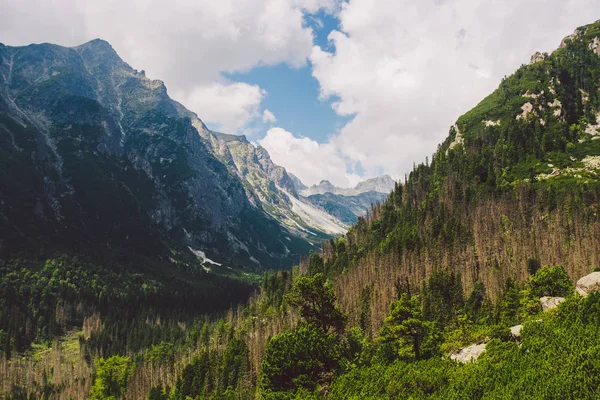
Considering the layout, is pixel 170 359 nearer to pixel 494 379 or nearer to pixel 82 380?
pixel 82 380

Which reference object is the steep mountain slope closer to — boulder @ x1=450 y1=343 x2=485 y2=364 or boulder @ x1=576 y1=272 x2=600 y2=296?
boulder @ x1=450 y1=343 x2=485 y2=364

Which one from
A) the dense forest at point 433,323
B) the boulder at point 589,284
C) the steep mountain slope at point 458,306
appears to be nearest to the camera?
the steep mountain slope at point 458,306

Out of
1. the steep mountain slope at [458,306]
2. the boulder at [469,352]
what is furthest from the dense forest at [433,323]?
the boulder at [469,352]

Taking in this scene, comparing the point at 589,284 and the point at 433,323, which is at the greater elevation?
the point at 589,284

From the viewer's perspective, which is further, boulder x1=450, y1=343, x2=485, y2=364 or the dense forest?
boulder x1=450, y1=343, x2=485, y2=364

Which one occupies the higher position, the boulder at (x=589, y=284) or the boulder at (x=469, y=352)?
the boulder at (x=589, y=284)

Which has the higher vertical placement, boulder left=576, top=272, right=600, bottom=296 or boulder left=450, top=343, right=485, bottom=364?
boulder left=576, top=272, right=600, bottom=296

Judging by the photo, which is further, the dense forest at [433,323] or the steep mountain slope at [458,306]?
the dense forest at [433,323]

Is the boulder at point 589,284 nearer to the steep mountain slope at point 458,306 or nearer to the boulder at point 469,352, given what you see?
the steep mountain slope at point 458,306

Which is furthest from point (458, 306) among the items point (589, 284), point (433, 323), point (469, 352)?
point (469, 352)

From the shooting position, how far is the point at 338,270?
19300 centimetres

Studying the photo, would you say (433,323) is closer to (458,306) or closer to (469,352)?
(469,352)

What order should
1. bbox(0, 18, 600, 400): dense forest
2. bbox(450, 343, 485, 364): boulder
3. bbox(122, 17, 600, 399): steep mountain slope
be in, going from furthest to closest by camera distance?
bbox(450, 343, 485, 364): boulder → bbox(0, 18, 600, 400): dense forest → bbox(122, 17, 600, 399): steep mountain slope

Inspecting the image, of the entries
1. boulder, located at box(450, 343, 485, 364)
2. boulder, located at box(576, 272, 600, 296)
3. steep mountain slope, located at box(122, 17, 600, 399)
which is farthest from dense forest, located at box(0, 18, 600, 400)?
boulder, located at box(576, 272, 600, 296)
